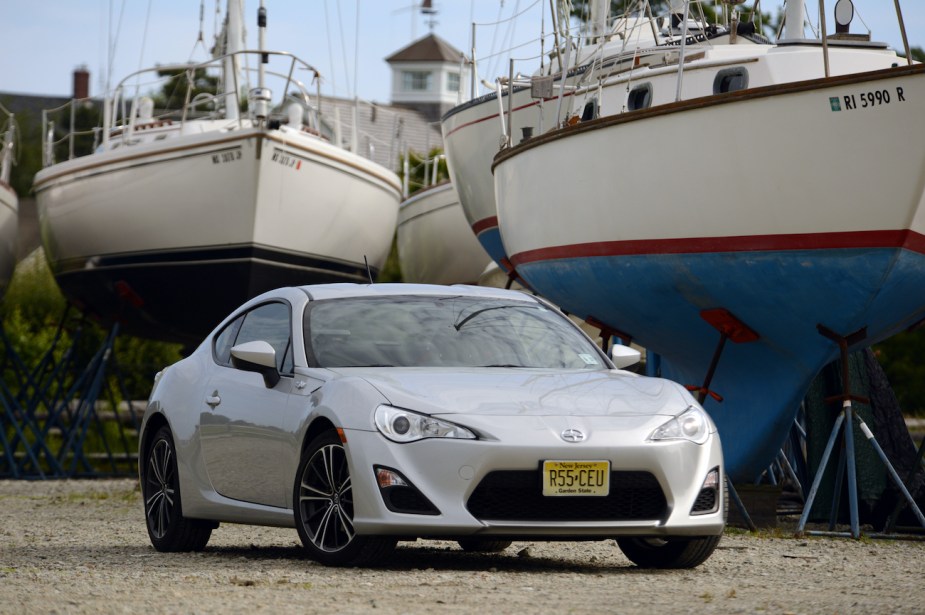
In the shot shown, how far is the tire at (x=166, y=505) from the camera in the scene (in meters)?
9.46

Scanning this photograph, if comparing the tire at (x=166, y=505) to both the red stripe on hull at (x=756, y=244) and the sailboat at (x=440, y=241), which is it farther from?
the sailboat at (x=440, y=241)

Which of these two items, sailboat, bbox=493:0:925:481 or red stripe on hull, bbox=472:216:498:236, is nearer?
Result: sailboat, bbox=493:0:925:481

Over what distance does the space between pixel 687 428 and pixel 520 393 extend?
807 millimetres

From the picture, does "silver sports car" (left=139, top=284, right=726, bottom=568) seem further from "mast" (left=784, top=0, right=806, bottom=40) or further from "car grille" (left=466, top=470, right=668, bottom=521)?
"mast" (left=784, top=0, right=806, bottom=40)

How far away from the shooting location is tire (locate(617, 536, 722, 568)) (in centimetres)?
798

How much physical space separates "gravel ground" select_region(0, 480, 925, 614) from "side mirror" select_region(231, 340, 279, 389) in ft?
3.15

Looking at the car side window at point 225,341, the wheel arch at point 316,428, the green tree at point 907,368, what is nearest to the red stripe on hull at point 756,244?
the car side window at point 225,341

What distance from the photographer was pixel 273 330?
9117 mm

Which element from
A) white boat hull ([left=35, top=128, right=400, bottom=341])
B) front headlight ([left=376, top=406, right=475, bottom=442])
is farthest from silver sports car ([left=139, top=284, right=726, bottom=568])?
white boat hull ([left=35, top=128, right=400, bottom=341])

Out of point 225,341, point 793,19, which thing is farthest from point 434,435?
point 793,19

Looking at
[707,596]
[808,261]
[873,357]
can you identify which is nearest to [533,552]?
[707,596]

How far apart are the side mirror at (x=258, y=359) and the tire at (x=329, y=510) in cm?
63

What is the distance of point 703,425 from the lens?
7.84 meters

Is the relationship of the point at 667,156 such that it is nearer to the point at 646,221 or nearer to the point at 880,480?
the point at 646,221
